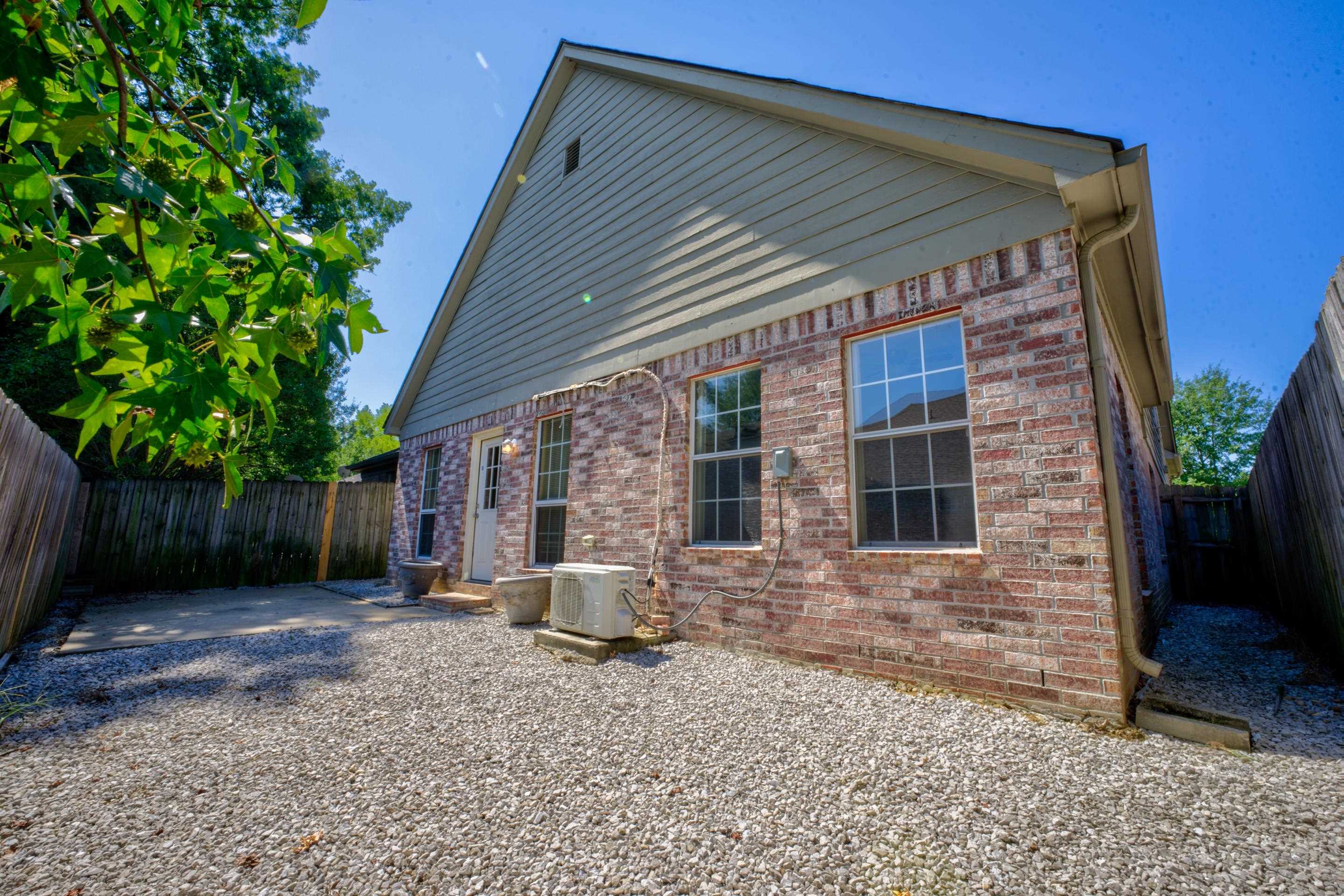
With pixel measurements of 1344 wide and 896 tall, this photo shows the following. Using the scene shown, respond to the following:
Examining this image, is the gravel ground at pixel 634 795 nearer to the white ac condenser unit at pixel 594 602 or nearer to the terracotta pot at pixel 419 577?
the white ac condenser unit at pixel 594 602

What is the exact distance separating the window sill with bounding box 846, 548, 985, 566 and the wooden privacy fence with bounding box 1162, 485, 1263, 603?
7.43 m

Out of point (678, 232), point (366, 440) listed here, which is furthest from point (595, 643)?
point (366, 440)

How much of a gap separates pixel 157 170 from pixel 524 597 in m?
5.09

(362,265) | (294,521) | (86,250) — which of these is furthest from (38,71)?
(294,521)

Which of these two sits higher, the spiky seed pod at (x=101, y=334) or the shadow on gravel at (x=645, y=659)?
the spiky seed pod at (x=101, y=334)

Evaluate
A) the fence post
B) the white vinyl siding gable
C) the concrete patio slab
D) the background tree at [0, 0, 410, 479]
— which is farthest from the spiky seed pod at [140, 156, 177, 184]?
the fence post

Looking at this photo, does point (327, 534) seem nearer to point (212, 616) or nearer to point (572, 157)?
point (212, 616)

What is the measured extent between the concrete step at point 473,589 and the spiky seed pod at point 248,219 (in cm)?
659

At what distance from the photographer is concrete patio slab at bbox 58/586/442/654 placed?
16.4 ft

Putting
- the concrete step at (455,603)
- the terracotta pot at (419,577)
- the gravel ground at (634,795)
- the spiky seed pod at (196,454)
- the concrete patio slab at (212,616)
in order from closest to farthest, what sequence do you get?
the spiky seed pod at (196,454), the gravel ground at (634,795), the concrete patio slab at (212,616), the concrete step at (455,603), the terracotta pot at (419,577)

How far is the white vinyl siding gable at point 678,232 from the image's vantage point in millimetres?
4062

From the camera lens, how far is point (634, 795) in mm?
2303

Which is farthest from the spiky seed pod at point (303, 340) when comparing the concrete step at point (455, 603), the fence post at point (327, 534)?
the fence post at point (327, 534)

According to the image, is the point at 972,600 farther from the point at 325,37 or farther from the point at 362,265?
the point at 325,37
